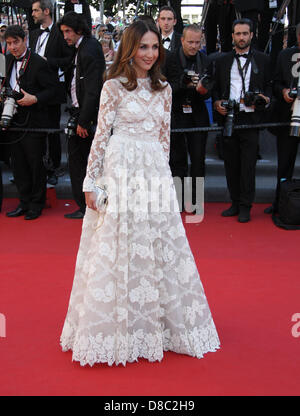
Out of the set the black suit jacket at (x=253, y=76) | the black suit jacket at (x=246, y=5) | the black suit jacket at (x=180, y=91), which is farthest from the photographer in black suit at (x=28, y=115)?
the black suit jacket at (x=246, y=5)

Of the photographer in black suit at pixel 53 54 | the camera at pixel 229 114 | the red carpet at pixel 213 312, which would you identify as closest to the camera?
the red carpet at pixel 213 312

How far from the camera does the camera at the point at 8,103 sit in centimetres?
598

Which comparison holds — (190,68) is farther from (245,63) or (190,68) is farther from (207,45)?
(207,45)

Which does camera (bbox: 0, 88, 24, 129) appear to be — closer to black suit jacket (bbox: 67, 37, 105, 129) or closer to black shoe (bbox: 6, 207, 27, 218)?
black suit jacket (bbox: 67, 37, 105, 129)

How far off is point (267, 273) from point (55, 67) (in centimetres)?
347

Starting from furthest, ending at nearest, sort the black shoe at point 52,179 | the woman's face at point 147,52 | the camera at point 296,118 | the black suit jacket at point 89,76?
the black shoe at point 52,179 < the camera at point 296,118 < the black suit jacket at point 89,76 < the woman's face at point 147,52

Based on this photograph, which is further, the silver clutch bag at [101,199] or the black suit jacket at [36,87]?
the black suit jacket at [36,87]

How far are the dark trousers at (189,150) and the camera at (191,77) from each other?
43cm

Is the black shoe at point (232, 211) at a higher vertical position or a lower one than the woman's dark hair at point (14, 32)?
lower

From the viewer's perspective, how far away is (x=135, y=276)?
2957mm

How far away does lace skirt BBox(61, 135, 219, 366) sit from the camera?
2.92 m

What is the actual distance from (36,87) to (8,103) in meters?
0.35

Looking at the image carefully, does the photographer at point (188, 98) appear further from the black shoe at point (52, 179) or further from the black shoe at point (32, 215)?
→ the black shoe at point (32, 215)

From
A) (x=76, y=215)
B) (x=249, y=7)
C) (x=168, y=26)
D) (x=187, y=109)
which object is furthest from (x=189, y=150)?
(x=249, y=7)
